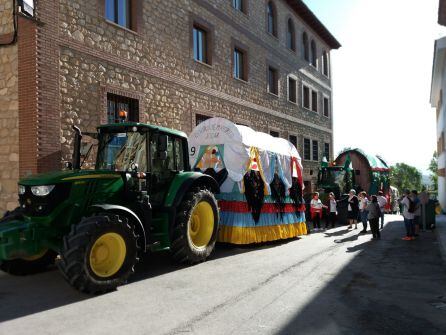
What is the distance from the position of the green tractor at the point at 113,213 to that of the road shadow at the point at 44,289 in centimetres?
25

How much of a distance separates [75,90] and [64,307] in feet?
22.6

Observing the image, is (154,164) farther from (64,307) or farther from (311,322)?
(311,322)

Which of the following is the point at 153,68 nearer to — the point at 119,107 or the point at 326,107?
the point at 119,107

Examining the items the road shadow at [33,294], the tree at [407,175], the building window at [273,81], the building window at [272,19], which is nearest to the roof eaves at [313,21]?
the building window at [272,19]

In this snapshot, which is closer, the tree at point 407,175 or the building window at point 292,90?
the building window at point 292,90

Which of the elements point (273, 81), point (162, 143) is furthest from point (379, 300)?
point (273, 81)

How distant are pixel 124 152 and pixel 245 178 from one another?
380 centimetres

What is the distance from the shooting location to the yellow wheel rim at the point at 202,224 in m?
8.44

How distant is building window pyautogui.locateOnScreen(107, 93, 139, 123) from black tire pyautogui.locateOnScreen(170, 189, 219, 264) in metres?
4.53

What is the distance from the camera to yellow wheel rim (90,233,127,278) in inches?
229

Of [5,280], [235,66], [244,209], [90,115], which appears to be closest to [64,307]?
[5,280]

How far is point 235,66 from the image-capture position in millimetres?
19203

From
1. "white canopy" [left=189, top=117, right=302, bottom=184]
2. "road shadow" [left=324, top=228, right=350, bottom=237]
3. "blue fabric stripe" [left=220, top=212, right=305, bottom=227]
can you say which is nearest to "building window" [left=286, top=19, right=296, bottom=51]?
"road shadow" [left=324, top=228, right=350, bottom=237]

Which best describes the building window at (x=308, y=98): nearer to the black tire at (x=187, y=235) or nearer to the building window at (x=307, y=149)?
the building window at (x=307, y=149)
